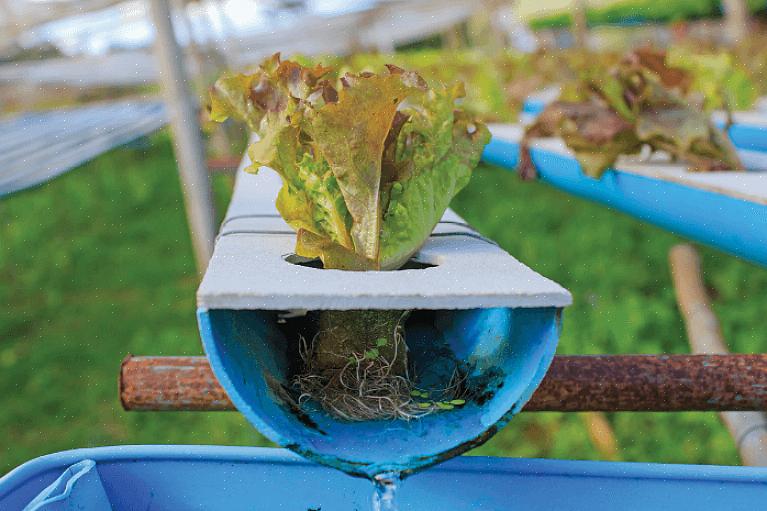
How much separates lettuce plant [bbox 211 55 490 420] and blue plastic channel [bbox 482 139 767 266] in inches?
40.0

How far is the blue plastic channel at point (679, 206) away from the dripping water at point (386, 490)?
1.38m

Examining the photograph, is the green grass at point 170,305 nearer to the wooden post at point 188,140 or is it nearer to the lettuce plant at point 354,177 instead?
the wooden post at point 188,140

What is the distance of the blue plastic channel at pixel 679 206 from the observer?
7.59ft

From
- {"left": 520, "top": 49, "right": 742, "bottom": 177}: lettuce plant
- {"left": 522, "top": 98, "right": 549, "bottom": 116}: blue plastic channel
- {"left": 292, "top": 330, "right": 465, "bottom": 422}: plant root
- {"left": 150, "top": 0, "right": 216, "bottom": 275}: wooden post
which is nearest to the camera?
{"left": 292, "top": 330, "right": 465, "bottom": 422}: plant root

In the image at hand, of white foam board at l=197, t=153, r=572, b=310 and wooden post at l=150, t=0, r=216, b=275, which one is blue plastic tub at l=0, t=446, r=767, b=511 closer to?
white foam board at l=197, t=153, r=572, b=310

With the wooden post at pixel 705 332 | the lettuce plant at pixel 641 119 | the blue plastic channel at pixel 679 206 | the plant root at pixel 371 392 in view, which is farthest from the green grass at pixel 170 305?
the plant root at pixel 371 392

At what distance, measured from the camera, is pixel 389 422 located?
58.4 inches

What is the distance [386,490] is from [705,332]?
2740 millimetres

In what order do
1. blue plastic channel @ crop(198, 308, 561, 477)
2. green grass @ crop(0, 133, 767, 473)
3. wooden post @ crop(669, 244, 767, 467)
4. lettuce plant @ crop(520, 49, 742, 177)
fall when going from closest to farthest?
blue plastic channel @ crop(198, 308, 561, 477), wooden post @ crop(669, 244, 767, 467), lettuce plant @ crop(520, 49, 742, 177), green grass @ crop(0, 133, 767, 473)

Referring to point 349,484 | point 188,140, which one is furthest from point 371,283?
point 188,140

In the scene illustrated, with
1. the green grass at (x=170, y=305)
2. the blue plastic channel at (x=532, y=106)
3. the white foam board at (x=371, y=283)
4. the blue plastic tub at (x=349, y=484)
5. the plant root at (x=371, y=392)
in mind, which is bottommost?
the green grass at (x=170, y=305)

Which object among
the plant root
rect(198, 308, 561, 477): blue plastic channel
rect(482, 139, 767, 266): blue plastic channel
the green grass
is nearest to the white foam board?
rect(198, 308, 561, 477): blue plastic channel

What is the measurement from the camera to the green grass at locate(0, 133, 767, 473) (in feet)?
12.5

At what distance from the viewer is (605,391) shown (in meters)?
1.69
